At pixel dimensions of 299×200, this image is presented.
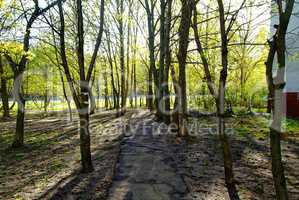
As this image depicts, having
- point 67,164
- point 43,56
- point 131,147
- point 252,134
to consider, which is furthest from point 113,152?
point 43,56

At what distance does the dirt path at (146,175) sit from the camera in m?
5.58

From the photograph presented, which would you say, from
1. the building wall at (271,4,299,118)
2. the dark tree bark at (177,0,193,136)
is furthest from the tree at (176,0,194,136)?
the building wall at (271,4,299,118)

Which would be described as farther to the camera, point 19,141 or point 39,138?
point 39,138

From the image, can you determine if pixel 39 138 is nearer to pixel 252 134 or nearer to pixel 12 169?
pixel 12 169

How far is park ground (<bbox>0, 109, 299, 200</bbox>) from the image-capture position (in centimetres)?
584

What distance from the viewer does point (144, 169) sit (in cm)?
725

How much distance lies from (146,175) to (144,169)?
1.68 ft

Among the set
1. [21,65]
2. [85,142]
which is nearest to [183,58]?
[85,142]

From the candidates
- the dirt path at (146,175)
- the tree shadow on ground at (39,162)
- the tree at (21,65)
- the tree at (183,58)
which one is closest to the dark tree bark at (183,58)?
the tree at (183,58)

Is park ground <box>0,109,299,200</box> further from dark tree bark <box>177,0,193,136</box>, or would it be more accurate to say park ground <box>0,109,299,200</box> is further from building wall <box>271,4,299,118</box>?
building wall <box>271,4,299,118</box>

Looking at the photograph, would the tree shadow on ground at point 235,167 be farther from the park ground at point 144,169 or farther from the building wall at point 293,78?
the building wall at point 293,78

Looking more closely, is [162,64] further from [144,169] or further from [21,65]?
[144,169]

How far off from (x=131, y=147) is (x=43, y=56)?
22.8 meters

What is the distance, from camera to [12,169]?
8336 mm
